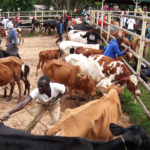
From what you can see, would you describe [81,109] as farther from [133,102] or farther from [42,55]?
[42,55]

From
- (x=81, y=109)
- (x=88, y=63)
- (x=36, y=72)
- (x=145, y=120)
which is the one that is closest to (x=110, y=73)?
(x=88, y=63)

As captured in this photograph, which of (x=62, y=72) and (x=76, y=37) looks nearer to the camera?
(x=62, y=72)

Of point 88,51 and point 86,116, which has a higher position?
point 88,51

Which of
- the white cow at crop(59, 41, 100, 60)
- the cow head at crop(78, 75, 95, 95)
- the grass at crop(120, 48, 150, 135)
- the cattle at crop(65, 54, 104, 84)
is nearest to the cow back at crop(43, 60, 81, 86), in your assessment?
the cow head at crop(78, 75, 95, 95)

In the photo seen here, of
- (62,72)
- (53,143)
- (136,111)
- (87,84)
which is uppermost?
(53,143)

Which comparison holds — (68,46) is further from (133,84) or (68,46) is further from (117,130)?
(117,130)

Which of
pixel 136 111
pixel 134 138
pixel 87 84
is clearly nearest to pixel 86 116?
pixel 134 138

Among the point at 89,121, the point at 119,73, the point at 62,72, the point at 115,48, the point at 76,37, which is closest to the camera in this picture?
the point at 89,121

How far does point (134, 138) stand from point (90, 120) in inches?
35.5

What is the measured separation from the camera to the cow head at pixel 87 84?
552 cm

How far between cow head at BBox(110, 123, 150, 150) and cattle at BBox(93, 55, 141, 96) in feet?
10.3

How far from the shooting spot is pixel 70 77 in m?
6.11

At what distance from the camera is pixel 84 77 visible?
564cm

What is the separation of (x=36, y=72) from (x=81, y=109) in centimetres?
595
